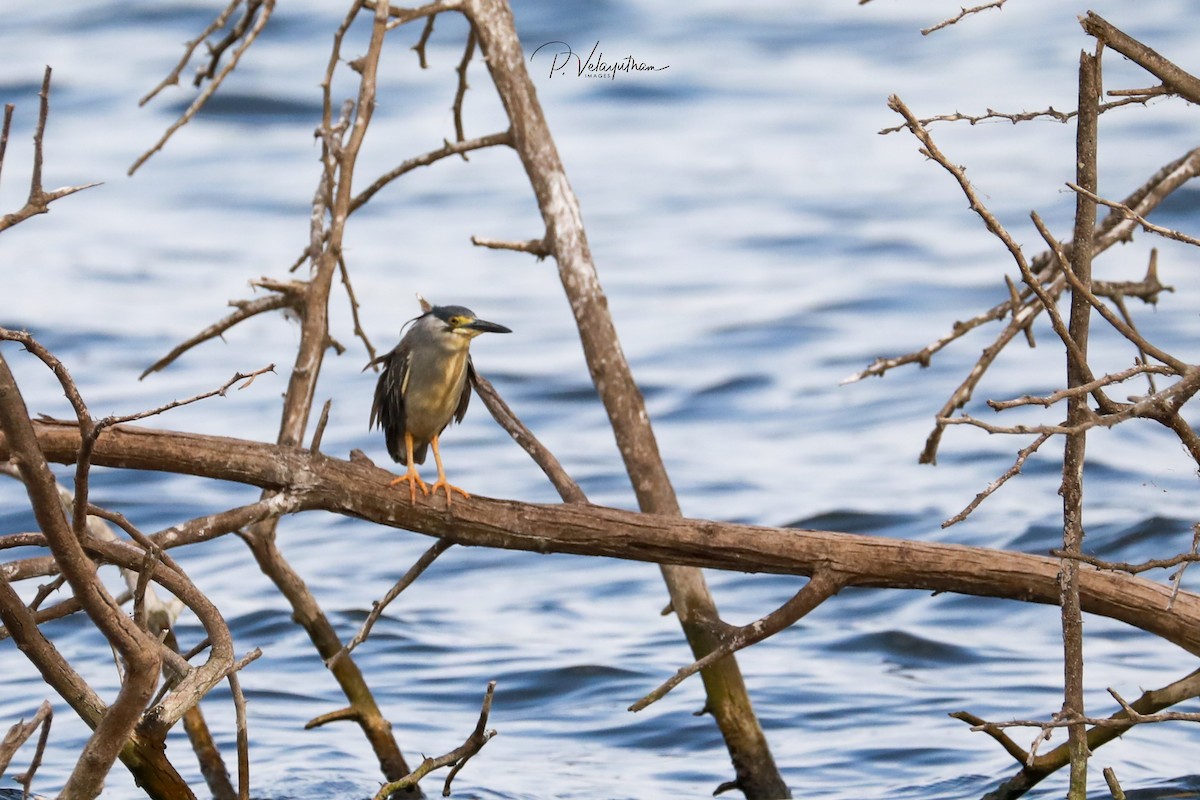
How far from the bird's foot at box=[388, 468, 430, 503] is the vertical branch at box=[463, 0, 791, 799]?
0.93 meters

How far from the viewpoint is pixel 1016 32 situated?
59.3 ft

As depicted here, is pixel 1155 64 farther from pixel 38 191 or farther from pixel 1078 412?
pixel 38 191

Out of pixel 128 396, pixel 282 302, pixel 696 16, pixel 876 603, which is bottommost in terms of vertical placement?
pixel 282 302

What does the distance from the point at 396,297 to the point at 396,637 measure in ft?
16.5

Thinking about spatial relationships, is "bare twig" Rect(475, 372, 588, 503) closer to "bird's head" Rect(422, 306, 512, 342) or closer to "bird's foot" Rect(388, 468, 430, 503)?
"bird's head" Rect(422, 306, 512, 342)

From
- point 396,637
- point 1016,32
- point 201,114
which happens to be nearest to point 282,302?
point 396,637

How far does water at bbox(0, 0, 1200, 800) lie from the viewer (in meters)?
6.08

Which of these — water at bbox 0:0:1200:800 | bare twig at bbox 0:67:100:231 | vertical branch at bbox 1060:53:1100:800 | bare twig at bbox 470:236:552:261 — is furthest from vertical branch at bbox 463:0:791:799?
bare twig at bbox 0:67:100:231

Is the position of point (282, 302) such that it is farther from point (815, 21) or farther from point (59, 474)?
point (815, 21)

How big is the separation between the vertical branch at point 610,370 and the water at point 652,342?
2.27ft

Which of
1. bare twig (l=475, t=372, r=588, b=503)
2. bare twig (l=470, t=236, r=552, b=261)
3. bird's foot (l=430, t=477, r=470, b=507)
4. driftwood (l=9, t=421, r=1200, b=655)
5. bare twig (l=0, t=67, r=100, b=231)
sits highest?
bare twig (l=470, t=236, r=552, b=261)

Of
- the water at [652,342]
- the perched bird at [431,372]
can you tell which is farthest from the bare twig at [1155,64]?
the water at [652,342]

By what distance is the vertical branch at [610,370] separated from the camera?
456 cm

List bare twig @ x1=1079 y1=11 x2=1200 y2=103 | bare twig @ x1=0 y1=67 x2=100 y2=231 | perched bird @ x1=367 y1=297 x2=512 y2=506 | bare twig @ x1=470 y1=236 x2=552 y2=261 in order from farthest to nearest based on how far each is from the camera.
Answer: bare twig @ x1=470 y1=236 x2=552 y2=261 → perched bird @ x1=367 y1=297 x2=512 y2=506 → bare twig @ x1=1079 y1=11 x2=1200 y2=103 → bare twig @ x1=0 y1=67 x2=100 y2=231
